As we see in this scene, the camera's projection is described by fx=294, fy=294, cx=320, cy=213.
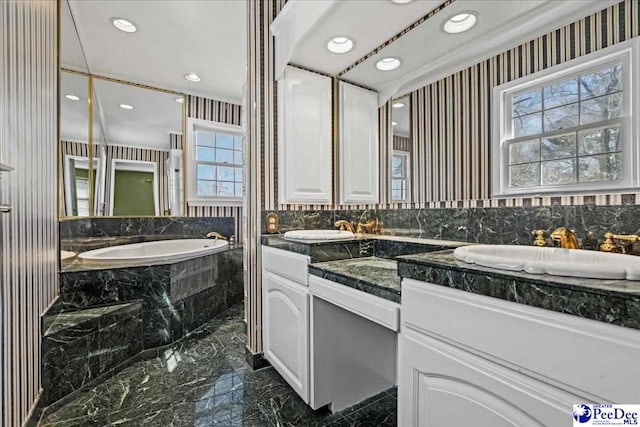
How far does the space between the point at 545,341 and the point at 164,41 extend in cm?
331

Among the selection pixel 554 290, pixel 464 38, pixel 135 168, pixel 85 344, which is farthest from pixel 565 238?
pixel 135 168

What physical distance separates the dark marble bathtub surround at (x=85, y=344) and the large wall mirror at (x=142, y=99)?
0.89 metres

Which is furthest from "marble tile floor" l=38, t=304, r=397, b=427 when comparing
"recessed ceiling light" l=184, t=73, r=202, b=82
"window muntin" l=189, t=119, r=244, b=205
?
"recessed ceiling light" l=184, t=73, r=202, b=82

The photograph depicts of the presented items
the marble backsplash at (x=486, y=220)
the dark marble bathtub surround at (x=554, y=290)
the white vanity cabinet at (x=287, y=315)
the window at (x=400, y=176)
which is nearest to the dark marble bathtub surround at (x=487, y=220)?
the marble backsplash at (x=486, y=220)

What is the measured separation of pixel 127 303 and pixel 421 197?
213 centimetres

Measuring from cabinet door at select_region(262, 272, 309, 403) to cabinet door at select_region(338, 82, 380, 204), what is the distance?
0.82 meters

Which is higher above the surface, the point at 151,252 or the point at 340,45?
the point at 340,45

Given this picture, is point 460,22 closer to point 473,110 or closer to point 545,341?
point 473,110

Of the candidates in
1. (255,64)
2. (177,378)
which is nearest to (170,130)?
(255,64)

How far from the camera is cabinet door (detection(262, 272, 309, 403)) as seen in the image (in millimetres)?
1493

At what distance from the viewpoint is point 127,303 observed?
6.84 feet

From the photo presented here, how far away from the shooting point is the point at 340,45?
1.80m

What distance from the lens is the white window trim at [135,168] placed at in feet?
10.7

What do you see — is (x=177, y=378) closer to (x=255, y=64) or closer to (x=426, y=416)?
(x=426, y=416)
